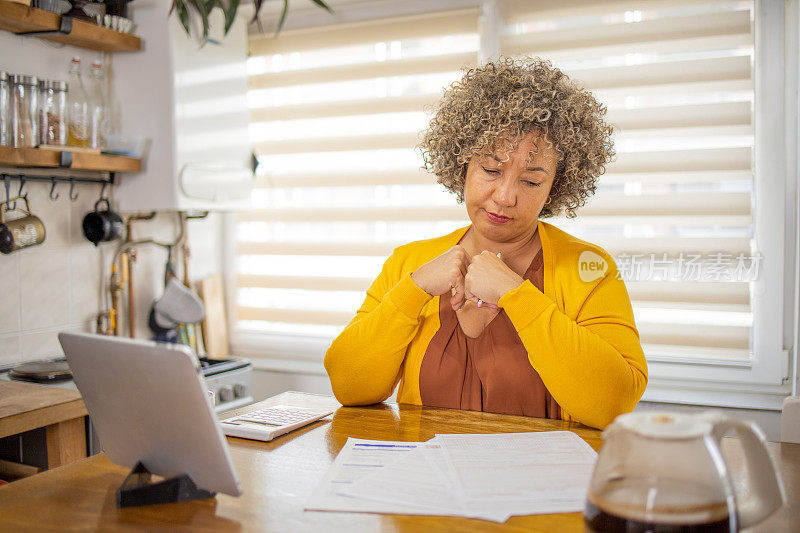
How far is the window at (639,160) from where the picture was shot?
219 centimetres

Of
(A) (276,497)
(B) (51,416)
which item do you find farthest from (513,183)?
(B) (51,416)

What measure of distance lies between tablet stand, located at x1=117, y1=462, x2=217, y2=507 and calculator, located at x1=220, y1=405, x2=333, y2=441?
0.84 feet

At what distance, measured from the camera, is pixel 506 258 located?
1.70 metres

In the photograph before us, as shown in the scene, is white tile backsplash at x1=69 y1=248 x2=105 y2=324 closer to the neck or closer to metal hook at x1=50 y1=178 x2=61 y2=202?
metal hook at x1=50 y1=178 x2=61 y2=202

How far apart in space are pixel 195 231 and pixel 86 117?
728mm

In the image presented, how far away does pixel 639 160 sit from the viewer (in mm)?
2305

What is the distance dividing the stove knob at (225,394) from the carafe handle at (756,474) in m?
2.02

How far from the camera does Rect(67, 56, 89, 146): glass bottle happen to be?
7.43ft

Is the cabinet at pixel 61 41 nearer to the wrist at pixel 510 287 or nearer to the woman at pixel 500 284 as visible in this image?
Result: the woman at pixel 500 284

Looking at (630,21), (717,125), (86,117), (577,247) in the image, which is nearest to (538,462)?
Answer: (577,247)

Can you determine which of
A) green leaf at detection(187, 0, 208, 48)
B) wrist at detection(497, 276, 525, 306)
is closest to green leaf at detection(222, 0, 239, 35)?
green leaf at detection(187, 0, 208, 48)

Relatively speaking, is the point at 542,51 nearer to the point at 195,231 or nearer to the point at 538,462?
the point at 195,231

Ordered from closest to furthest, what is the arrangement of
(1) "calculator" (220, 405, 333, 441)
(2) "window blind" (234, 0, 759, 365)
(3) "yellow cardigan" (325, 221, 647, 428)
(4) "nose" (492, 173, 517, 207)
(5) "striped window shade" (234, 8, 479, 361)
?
(1) "calculator" (220, 405, 333, 441) < (3) "yellow cardigan" (325, 221, 647, 428) < (4) "nose" (492, 173, 517, 207) < (2) "window blind" (234, 0, 759, 365) < (5) "striped window shade" (234, 8, 479, 361)

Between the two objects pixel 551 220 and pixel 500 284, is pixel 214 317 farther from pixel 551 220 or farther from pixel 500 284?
pixel 500 284
